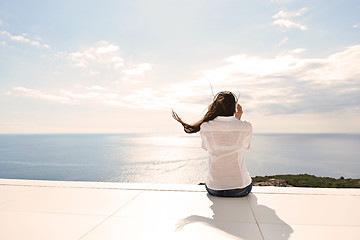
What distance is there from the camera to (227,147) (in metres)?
3.07

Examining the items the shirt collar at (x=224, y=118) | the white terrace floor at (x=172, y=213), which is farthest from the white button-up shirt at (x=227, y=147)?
the white terrace floor at (x=172, y=213)

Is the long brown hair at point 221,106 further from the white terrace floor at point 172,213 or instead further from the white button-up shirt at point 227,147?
the white terrace floor at point 172,213

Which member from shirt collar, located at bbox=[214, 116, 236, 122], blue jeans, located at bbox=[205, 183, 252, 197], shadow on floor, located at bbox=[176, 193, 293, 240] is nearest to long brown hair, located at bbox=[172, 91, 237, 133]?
shirt collar, located at bbox=[214, 116, 236, 122]

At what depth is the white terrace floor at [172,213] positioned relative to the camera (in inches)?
88.0

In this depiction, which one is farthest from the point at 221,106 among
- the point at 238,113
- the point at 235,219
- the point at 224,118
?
the point at 235,219

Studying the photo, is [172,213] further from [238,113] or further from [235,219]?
[238,113]

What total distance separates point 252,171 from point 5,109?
178 m

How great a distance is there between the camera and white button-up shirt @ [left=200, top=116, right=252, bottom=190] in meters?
3.05

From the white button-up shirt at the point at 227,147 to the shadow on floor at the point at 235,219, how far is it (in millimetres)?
222

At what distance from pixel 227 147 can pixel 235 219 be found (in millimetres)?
895

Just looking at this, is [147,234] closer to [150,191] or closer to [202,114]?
[150,191]

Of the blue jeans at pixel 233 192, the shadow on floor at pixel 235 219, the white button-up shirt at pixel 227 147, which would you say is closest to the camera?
the shadow on floor at pixel 235 219

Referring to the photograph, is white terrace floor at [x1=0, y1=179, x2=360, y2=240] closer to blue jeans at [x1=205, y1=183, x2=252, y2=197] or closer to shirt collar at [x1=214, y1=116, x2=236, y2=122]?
blue jeans at [x1=205, y1=183, x2=252, y2=197]

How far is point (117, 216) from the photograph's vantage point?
8.77ft
